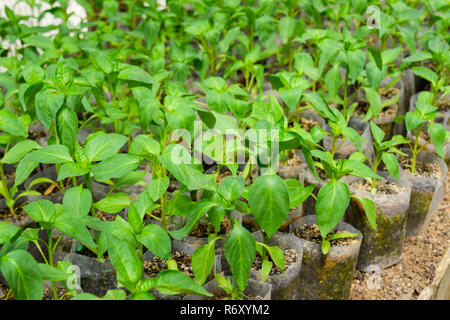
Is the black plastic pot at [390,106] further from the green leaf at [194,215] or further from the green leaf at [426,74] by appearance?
the green leaf at [194,215]

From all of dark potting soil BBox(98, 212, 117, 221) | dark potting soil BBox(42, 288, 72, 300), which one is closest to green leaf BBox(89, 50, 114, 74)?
dark potting soil BBox(98, 212, 117, 221)

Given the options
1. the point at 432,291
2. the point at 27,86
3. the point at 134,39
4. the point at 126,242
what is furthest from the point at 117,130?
the point at 432,291

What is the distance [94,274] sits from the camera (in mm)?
1283

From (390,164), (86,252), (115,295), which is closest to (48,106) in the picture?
(86,252)

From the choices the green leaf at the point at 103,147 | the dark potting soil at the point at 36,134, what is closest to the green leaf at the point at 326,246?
the green leaf at the point at 103,147

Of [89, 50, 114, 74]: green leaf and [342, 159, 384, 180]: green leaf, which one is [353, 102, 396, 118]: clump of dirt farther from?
[89, 50, 114, 74]: green leaf

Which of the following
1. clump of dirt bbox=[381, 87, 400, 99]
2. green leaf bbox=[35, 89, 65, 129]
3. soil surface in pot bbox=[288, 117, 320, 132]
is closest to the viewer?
green leaf bbox=[35, 89, 65, 129]

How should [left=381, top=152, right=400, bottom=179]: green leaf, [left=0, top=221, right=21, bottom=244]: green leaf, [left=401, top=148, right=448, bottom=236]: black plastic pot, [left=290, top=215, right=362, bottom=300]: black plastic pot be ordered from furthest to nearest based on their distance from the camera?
[left=401, top=148, right=448, bottom=236]: black plastic pot
[left=381, top=152, right=400, bottom=179]: green leaf
[left=290, top=215, right=362, bottom=300]: black plastic pot
[left=0, top=221, right=21, bottom=244]: green leaf

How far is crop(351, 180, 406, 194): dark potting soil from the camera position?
5.14 ft

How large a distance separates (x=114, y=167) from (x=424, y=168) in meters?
1.03

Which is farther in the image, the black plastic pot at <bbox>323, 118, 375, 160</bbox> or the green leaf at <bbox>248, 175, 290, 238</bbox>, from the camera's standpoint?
the black plastic pot at <bbox>323, 118, 375, 160</bbox>

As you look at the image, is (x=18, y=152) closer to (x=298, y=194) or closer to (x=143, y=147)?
(x=143, y=147)

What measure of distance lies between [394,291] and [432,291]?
98 mm

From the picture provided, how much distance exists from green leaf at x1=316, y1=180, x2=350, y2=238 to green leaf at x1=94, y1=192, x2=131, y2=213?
1.51 ft
